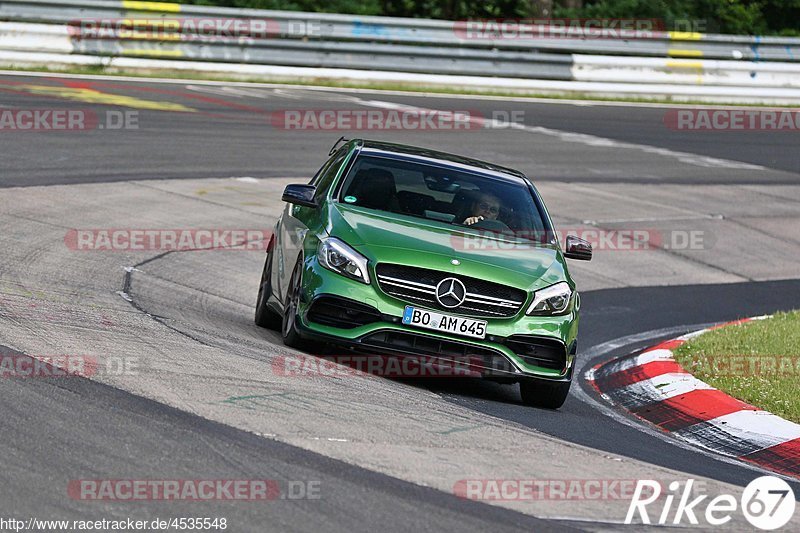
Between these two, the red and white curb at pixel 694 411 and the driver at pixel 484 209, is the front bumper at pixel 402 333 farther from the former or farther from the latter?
the driver at pixel 484 209

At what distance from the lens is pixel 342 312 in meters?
8.12

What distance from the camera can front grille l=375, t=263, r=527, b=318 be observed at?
811 centimetres

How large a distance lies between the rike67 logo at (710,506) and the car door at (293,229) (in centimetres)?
357

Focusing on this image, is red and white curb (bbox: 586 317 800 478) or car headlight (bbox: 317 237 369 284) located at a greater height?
car headlight (bbox: 317 237 369 284)

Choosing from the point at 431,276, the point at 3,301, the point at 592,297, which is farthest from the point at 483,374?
the point at 592,297

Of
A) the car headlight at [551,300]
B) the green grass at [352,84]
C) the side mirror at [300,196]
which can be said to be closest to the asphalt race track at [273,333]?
the car headlight at [551,300]

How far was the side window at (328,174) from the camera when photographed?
9.52 meters

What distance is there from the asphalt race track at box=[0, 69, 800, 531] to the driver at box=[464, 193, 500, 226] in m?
1.16

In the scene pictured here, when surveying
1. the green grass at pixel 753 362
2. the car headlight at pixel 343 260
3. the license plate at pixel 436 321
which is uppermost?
the car headlight at pixel 343 260

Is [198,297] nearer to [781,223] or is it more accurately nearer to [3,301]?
[3,301]

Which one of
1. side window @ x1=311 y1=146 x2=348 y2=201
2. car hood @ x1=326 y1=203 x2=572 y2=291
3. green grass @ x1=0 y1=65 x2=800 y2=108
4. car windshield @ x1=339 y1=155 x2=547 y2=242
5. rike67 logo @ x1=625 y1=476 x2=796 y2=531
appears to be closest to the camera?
rike67 logo @ x1=625 y1=476 x2=796 y2=531

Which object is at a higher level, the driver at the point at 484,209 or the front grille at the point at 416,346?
the driver at the point at 484,209

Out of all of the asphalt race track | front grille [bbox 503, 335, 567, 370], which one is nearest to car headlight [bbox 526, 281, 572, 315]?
front grille [bbox 503, 335, 567, 370]

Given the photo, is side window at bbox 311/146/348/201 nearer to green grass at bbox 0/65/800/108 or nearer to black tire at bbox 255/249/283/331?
black tire at bbox 255/249/283/331
